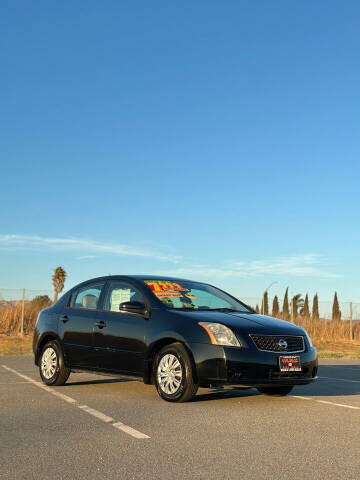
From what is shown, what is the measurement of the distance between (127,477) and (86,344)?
16.2ft

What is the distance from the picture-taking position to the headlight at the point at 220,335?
24.7 feet

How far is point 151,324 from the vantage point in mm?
8141

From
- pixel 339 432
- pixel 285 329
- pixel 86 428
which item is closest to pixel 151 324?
pixel 285 329

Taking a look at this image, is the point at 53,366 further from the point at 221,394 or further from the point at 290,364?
the point at 290,364

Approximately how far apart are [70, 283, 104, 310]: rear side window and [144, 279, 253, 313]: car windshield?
36.1 inches

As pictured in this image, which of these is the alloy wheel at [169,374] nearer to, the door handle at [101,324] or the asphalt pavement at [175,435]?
the asphalt pavement at [175,435]

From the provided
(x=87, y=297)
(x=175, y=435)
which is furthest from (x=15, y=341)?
(x=175, y=435)

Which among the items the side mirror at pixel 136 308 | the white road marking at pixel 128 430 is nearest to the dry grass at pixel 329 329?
the side mirror at pixel 136 308

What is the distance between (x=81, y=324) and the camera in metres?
9.23

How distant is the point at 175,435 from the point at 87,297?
4184 millimetres

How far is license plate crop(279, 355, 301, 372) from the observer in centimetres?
762

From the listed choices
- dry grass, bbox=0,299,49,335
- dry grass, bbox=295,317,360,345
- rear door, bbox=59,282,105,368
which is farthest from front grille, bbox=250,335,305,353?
dry grass, bbox=295,317,360,345

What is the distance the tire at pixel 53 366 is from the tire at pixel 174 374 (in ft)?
6.79

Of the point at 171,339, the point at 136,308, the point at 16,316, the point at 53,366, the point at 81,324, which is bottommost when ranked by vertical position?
the point at 53,366
